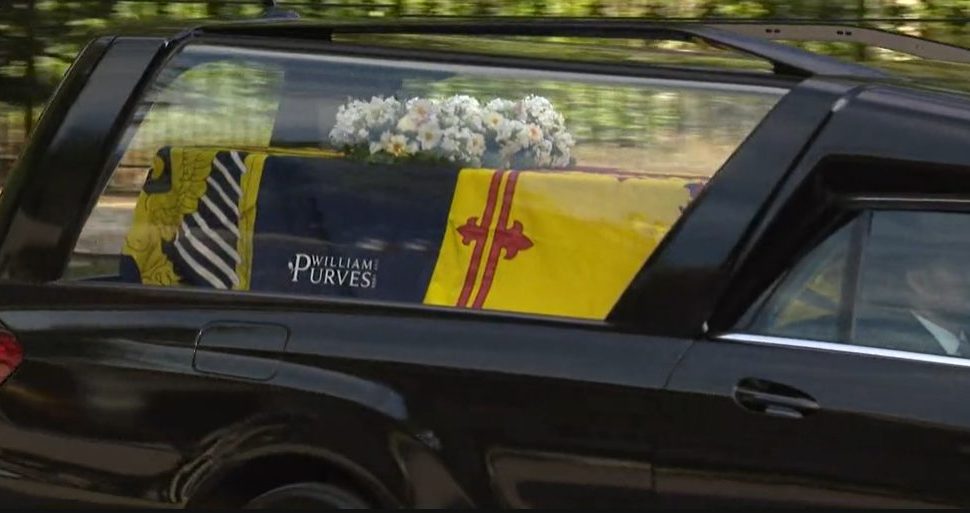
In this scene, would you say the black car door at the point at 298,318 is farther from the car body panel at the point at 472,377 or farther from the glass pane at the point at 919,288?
the glass pane at the point at 919,288

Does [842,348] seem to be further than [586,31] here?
No

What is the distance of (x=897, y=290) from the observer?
3268 millimetres

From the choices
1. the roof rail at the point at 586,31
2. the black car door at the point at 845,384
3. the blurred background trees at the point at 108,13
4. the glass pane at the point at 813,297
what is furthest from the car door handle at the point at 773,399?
the blurred background trees at the point at 108,13

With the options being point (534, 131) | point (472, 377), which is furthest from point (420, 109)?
point (472, 377)

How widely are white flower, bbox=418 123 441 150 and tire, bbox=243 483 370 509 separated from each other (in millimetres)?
823

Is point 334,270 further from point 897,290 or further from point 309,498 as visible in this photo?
point 897,290

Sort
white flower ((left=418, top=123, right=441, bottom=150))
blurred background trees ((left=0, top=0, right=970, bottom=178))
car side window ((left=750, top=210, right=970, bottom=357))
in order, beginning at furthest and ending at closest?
blurred background trees ((left=0, top=0, right=970, bottom=178)) < white flower ((left=418, top=123, right=441, bottom=150)) < car side window ((left=750, top=210, right=970, bottom=357))

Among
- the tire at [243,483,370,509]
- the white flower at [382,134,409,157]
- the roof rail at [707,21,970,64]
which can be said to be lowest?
the tire at [243,483,370,509]

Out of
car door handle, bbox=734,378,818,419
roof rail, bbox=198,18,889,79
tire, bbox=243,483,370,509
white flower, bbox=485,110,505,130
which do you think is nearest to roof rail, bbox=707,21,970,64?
roof rail, bbox=198,18,889,79

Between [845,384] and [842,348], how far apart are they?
10 cm

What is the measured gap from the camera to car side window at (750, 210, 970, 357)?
3254 millimetres

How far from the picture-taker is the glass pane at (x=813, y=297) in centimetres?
329

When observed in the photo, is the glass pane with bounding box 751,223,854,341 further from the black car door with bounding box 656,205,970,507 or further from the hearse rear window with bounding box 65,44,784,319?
the hearse rear window with bounding box 65,44,784,319

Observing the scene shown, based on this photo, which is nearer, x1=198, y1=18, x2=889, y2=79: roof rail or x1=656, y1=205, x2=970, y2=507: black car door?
x1=656, y1=205, x2=970, y2=507: black car door
